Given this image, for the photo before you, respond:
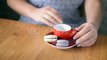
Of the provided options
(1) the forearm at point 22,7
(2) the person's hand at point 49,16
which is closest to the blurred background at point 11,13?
(1) the forearm at point 22,7

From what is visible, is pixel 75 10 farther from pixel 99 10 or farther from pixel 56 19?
pixel 56 19

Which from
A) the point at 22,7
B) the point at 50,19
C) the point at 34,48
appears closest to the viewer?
the point at 34,48

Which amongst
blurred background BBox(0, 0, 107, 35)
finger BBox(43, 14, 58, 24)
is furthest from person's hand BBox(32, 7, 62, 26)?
blurred background BBox(0, 0, 107, 35)

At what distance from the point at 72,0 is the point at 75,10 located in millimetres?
88

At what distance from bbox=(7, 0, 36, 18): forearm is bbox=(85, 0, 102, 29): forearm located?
0.29m

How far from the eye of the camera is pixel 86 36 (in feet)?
2.86

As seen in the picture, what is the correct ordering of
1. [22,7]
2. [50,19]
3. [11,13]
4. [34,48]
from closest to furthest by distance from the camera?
1. [34,48]
2. [50,19]
3. [22,7]
4. [11,13]

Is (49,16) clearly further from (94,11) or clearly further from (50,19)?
(94,11)

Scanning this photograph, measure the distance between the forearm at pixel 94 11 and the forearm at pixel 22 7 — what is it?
0.96 ft

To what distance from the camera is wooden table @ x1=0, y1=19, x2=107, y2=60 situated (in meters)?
0.79

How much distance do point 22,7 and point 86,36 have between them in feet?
1.39

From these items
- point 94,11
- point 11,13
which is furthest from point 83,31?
point 11,13

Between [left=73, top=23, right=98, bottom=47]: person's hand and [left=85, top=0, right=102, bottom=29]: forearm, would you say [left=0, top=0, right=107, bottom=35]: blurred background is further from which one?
[left=73, top=23, right=98, bottom=47]: person's hand

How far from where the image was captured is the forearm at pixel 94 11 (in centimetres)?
104
